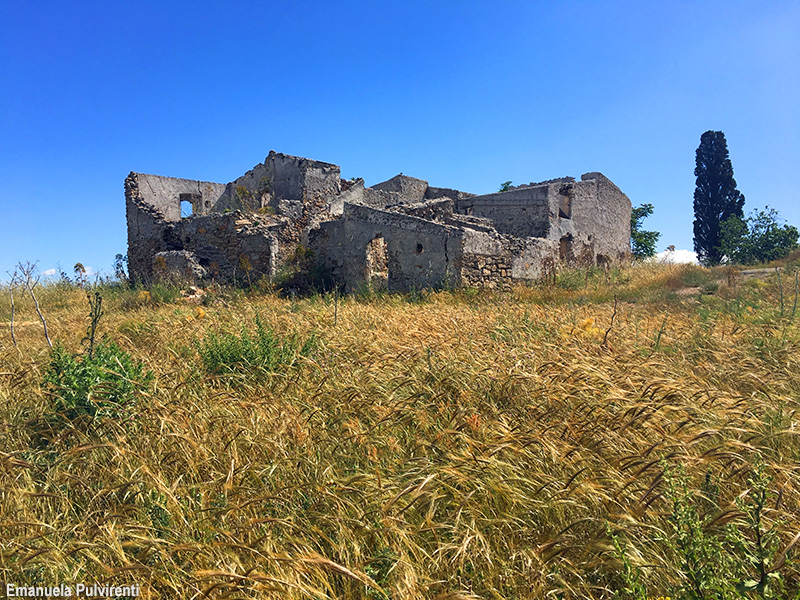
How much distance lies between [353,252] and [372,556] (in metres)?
10.7

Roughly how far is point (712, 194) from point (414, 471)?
32.2m

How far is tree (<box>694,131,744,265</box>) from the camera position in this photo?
2666cm

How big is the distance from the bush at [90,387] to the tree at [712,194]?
3044 centimetres

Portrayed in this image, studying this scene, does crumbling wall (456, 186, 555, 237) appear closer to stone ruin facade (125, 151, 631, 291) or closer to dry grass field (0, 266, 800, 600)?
stone ruin facade (125, 151, 631, 291)

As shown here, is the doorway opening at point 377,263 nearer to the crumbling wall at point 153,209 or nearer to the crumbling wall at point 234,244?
→ the crumbling wall at point 234,244

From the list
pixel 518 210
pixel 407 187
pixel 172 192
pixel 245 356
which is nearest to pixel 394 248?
pixel 245 356

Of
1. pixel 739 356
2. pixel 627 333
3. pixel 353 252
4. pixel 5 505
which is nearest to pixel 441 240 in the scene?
pixel 353 252

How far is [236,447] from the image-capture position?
2496mm

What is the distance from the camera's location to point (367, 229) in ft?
38.7

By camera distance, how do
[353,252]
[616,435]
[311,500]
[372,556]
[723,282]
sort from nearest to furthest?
1. [372,556]
2. [311,500]
3. [616,435]
4. [723,282]
5. [353,252]

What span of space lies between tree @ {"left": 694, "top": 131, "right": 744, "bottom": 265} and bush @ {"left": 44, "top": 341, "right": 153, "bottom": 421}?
3044 cm

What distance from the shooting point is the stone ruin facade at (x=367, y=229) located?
11.0 metres

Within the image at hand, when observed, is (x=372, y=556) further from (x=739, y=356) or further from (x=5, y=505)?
(x=739, y=356)

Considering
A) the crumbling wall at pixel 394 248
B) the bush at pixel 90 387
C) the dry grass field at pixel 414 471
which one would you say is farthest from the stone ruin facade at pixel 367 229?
the bush at pixel 90 387
